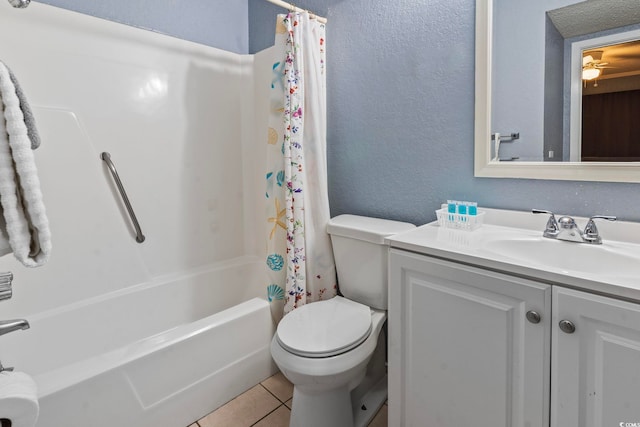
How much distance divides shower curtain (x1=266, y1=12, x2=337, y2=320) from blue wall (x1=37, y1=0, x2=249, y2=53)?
901 millimetres

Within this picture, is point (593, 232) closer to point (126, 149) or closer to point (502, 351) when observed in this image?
point (502, 351)

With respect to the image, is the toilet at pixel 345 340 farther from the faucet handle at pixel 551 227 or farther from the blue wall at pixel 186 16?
the blue wall at pixel 186 16

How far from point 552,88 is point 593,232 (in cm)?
54

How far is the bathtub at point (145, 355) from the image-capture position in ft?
4.05

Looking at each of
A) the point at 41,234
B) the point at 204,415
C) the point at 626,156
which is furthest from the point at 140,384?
the point at 626,156

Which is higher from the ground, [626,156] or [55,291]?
[626,156]

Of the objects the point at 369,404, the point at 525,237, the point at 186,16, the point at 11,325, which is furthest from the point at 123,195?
the point at 525,237

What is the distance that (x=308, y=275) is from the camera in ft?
5.88

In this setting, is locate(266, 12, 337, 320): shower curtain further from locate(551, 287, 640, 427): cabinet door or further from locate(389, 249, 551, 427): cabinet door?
locate(551, 287, 640, 427): cabinet door

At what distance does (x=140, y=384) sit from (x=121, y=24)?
180cm

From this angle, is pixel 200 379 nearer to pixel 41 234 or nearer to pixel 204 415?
pixel 204 415

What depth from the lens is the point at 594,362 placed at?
0.84 m

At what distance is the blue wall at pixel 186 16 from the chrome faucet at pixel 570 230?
7.40ft

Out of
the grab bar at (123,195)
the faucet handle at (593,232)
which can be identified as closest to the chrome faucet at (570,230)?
the faucet handle at (593,232)
